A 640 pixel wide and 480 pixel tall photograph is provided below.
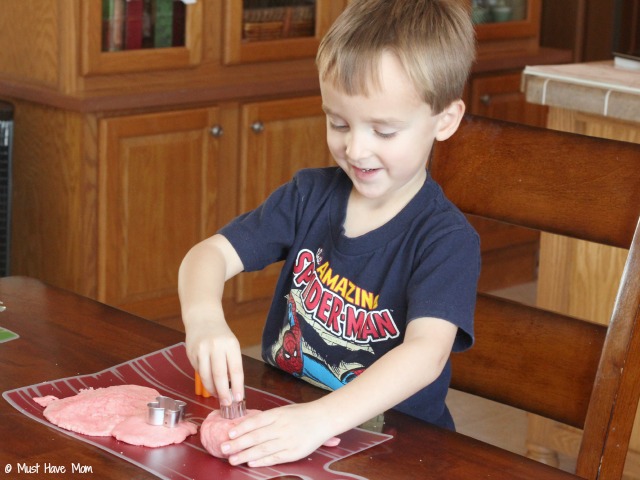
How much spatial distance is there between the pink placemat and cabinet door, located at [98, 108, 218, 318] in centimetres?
171

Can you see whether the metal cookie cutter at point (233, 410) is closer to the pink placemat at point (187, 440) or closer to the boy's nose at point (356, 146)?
the pink placemat at point (187, 440)

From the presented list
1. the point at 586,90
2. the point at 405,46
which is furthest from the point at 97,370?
the point at 586,90

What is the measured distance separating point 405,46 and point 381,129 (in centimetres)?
9

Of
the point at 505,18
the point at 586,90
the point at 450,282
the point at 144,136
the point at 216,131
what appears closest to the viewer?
the point at 450,282

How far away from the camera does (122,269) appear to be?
2.91 metres

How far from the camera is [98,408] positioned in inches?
39.6

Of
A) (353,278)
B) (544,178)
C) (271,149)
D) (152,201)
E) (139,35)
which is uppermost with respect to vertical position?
(139,35)

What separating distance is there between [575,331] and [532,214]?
16 cm

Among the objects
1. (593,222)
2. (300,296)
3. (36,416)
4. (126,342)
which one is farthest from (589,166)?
(36,416)

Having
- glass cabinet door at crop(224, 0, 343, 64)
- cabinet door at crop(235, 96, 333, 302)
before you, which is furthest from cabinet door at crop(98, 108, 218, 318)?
glass cabinet door at crop(224, 0, 343, 64)

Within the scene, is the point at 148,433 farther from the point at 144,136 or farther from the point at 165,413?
the point at 144,136

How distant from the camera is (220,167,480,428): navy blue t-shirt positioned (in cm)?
116

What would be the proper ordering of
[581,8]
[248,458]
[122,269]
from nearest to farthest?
[248,458]
[122,269]
[581,8]

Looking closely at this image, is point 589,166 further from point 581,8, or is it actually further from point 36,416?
point 581,8
